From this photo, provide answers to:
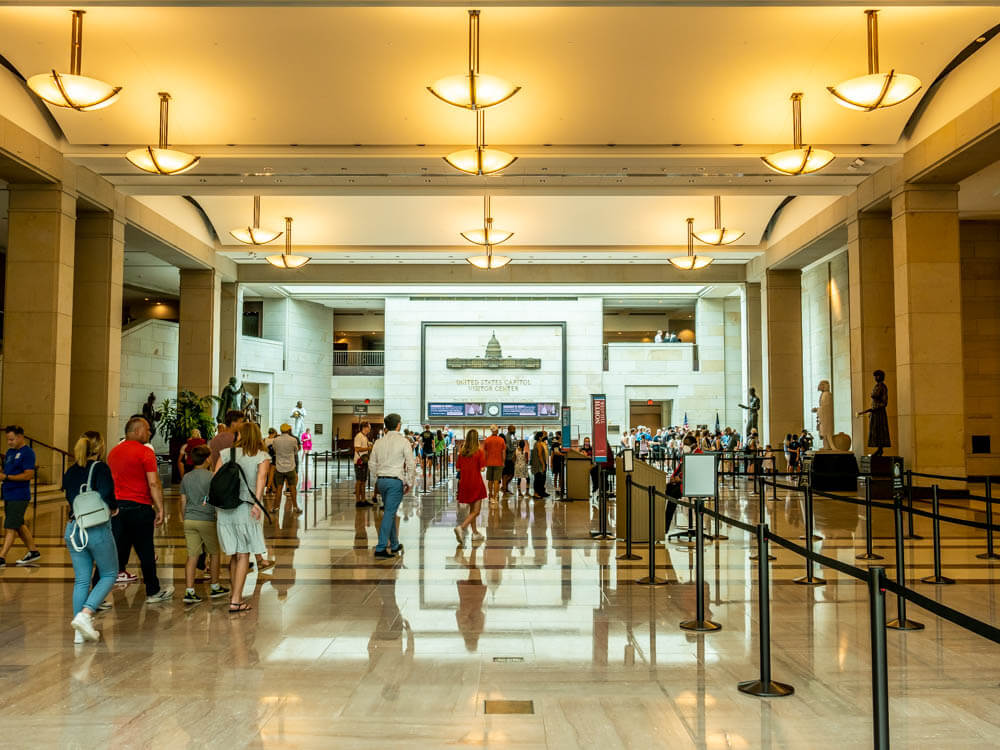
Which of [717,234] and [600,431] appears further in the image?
A: [717,234]

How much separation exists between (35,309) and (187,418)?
776 cm

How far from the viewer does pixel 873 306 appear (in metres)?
18.2

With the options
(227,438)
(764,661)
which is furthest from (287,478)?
(764,661)

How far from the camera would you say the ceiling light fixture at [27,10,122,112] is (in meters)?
11.2

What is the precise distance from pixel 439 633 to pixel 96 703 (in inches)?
93.2

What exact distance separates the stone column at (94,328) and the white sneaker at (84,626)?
1310 cm

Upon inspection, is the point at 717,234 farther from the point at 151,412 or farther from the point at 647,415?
the point at 647,415

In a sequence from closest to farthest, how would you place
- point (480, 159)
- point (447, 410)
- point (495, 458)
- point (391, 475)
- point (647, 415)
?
→ point (391, 475), point (480, 159), point (495, 458), point (447, 410), point (647, 415)

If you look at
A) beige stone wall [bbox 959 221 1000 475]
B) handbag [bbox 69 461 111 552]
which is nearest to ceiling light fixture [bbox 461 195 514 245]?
beige stone wall [bbox 959 221 1000 475]

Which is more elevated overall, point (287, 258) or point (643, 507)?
point (287, 258)

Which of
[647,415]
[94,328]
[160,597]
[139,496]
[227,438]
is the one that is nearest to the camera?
[160,597]

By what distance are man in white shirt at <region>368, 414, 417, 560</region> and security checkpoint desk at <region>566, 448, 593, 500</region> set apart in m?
7.92

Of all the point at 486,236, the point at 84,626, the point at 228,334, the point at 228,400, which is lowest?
the point at 84,626

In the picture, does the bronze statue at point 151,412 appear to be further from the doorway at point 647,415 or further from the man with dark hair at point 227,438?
the doorway at point 647,415
